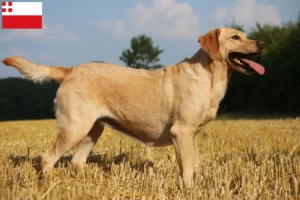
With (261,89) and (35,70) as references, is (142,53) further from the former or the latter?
(35,70)

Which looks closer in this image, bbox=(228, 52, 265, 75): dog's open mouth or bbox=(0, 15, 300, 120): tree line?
bbox=(228, 52, 265, 75): dog's open mouth

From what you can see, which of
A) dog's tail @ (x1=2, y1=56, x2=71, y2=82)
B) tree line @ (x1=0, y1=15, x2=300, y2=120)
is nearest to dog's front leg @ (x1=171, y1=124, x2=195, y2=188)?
dog's tail @ (x1=2, y1=56, x2=71, y2=82)

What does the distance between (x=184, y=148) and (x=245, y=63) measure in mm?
1438

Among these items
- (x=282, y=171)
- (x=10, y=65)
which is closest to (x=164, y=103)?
(x=282, y=171)

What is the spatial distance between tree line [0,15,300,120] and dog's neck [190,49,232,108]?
2118 cm

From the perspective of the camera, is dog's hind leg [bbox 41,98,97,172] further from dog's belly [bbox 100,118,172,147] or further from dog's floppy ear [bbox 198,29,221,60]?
dog's floppy ear [bbox 198,29,221,60]

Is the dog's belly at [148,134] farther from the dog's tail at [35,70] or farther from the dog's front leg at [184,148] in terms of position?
the dog's tail at [35,70]

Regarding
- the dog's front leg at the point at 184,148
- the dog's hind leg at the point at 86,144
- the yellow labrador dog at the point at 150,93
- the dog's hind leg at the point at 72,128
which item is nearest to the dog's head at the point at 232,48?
the yellow labrador dog at the point at 150,93

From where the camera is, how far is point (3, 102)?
81.6ft

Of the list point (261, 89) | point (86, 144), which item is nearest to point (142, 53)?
point (261, 89)

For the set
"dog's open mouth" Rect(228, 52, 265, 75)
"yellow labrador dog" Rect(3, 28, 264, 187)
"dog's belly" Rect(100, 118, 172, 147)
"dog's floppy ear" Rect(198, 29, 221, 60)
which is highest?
"dog's floppy ear" Rect(198, 29, 221, 60)

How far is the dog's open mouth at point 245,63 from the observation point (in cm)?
518

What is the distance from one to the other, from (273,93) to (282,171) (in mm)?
22854

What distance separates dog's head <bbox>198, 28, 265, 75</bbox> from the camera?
16.8 feet
